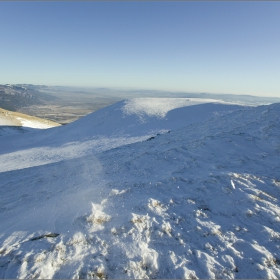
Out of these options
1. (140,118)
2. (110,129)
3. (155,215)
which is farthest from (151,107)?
(155,215)

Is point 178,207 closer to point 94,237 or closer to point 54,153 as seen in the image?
point 94,237

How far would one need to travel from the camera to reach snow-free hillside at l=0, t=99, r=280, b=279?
472 centimetres

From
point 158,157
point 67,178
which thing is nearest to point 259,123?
point 158,157

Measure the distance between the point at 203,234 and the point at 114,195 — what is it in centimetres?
316

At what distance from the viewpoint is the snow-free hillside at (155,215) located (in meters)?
4.72

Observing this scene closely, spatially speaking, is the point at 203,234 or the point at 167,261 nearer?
the point at 167,261

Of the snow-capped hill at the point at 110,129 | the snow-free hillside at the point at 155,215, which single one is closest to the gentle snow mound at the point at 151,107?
the snow-capped hill at the point at 110,129

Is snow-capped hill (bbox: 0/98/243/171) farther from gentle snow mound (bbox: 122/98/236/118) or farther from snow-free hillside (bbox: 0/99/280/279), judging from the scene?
snow-free hillside (bbox: 0/99/280/279)

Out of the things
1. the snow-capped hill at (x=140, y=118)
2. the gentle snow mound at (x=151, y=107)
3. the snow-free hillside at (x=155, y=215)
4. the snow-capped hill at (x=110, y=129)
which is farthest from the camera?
the gentle snow mound at (x=151, y=107)

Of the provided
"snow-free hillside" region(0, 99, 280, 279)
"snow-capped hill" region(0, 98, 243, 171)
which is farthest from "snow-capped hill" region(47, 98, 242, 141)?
"snow-free hillside" region(0, 99, 280, 279)

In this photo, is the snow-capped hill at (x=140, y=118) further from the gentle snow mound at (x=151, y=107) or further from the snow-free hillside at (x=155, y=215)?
the snow-free hillside at (x=155, y=215)

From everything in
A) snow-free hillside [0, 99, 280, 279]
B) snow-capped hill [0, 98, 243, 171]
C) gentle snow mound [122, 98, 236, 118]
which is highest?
snow-free hillside [0, 99, 280, 279]

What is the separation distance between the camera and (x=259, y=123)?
14289 mm

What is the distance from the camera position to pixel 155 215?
20.5ft
